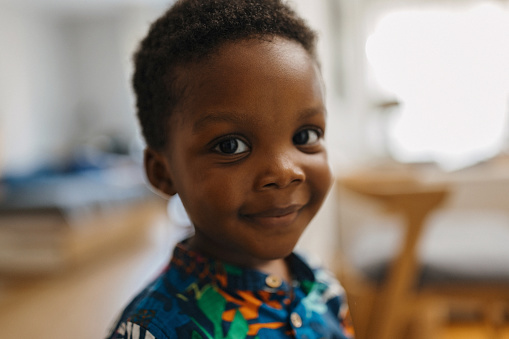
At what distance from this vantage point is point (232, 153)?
0.45 metres

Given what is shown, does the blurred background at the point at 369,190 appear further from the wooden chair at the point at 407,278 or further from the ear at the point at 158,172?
the ear at the point at 158,172

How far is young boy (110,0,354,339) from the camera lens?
439mm

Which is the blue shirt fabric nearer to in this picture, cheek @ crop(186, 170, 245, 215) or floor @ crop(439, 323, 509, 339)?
cheek @ crop(186, 170, 245, 215)

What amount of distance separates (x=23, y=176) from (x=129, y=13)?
3.53 metres

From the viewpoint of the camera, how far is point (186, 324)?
47 cm

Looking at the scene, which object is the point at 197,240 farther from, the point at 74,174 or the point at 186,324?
the point at 74,174

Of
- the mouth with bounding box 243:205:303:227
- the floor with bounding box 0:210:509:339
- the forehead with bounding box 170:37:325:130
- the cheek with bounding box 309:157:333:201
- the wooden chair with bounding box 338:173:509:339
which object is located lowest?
the floor with bounding box 0:210:509:339

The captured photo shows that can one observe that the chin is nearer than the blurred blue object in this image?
Yes

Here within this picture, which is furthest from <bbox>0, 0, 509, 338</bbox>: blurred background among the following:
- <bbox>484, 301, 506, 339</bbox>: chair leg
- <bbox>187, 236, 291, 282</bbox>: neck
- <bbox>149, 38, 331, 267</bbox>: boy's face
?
<bbox>149, 38, 331, 267</bbox>: boy's face

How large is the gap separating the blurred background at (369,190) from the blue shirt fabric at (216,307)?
2.31 ft

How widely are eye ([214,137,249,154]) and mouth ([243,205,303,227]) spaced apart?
71 mm

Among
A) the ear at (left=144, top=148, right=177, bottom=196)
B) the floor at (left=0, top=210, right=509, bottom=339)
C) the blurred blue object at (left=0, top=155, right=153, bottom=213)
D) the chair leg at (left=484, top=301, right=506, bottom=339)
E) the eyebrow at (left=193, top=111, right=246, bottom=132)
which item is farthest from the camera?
the blurred blue object at (left=0, top=155, right=153, bottom=213)

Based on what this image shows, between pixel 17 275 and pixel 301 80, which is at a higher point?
pixel 301 80

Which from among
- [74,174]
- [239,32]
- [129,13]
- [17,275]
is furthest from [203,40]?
[129,13]
